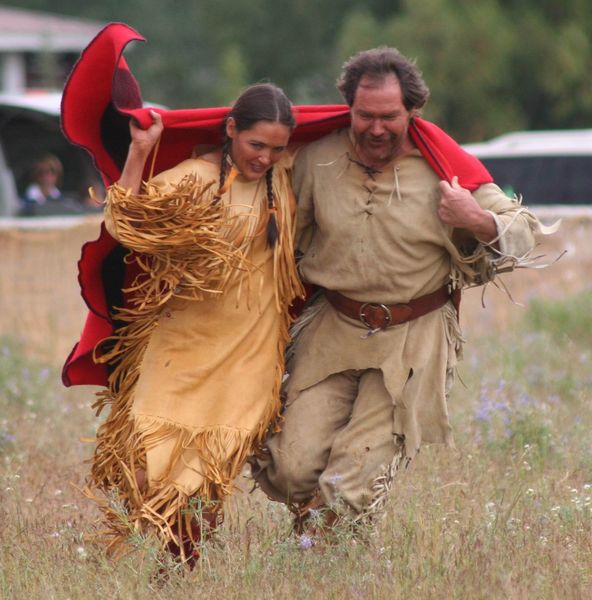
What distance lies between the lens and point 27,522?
5945 millimetres

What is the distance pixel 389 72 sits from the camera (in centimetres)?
537

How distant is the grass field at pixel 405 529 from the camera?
498cm

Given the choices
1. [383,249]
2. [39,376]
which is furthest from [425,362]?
[39,376]

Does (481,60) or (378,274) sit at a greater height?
(378,274)

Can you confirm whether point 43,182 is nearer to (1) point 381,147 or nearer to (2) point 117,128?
(2) point 117,128

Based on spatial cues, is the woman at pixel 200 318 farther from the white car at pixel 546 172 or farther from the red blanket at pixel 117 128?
the white car at pixel 546 172

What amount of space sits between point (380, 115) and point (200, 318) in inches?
37.7

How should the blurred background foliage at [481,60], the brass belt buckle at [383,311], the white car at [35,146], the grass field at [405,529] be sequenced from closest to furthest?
the grass field at [405,529] < the brass belt buckle at [383,311] < the white car at [35,146] < the blurred background foliage at [481,60]

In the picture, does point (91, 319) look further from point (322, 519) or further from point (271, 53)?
point (271, 53)

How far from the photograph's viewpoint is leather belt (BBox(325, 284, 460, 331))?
18.2ft

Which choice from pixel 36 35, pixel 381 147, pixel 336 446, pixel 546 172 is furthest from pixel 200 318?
pixel 36 35

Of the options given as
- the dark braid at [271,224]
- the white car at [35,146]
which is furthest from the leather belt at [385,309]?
the white car at [35,146]

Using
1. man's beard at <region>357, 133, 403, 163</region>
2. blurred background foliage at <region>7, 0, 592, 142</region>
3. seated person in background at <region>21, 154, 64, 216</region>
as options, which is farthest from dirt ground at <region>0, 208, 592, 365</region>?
blurred background foliage at <region>7, 0, 592, 142</region>

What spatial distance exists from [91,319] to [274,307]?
714 mm
